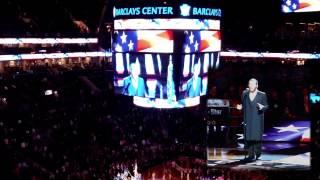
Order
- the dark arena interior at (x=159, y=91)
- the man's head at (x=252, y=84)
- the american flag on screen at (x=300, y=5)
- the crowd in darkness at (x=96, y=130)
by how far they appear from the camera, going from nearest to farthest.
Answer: the man's head at (x=252, y=84)
the dark arena interior at (x=159, y=91)
the crowd in darkness at (x=96, y=130)
the american flag on screen at (x=300, y=5)

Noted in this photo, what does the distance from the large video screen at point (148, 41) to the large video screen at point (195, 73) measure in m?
0.81

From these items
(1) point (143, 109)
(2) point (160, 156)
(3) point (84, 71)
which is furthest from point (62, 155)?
(3) point (84, 71)

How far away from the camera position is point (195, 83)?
17844 millimetres

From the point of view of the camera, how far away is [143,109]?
58.5 feet

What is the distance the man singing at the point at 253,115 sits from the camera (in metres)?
5.61

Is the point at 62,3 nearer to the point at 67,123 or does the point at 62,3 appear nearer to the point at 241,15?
the point at 241,15

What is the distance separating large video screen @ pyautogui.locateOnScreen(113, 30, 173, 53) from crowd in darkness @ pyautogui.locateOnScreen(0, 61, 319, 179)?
2.16 metres

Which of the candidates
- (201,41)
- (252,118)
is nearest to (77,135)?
(252,118)

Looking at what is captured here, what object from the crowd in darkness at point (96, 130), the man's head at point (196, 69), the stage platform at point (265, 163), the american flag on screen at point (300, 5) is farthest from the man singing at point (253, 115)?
the american flag on screen at point (300, 5)

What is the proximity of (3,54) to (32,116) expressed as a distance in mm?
8183

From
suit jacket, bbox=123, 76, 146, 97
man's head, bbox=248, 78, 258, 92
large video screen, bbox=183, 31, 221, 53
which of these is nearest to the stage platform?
man's head, bbox=248, 78, 258, 92

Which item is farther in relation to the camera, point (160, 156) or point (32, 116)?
point (32, 116)

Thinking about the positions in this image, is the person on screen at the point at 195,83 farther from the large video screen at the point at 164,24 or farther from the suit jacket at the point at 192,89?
the large video screen at the point at 164,24

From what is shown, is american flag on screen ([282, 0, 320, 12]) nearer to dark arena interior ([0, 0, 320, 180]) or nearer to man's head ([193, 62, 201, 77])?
dark arena interior ([0, 0, 320, 180])
